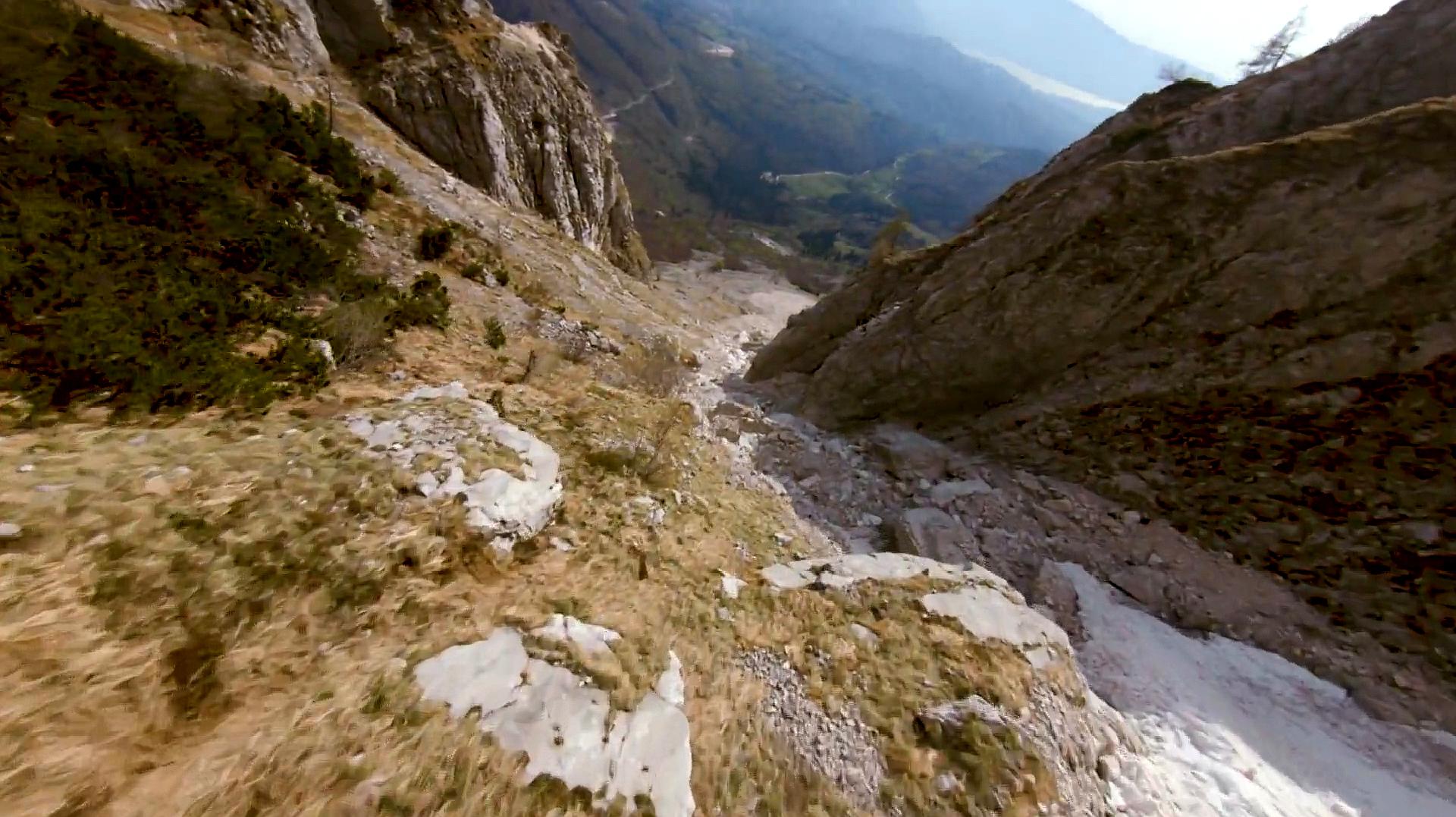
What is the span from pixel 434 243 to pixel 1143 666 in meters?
28.5

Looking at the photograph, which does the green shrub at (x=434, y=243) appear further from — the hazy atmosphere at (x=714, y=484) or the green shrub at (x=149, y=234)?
the green shrub at (x=149, y=234)

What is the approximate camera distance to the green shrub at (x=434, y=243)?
2236cm

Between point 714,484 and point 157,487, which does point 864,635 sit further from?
point 157,487

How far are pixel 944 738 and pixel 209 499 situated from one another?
1214cm

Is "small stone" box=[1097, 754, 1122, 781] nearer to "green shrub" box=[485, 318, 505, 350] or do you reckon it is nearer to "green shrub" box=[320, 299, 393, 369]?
"green shrub" box=[320, 299, 393, 369]

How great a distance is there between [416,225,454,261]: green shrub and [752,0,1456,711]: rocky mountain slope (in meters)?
18.0

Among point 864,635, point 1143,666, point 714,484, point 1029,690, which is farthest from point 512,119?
point 1143,666

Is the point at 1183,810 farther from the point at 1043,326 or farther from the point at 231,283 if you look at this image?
the point at 231,283

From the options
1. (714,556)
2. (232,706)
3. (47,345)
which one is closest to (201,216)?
(47,345)

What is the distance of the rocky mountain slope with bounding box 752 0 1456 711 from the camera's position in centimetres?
1437

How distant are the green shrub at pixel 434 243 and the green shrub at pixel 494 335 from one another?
17.6 ft

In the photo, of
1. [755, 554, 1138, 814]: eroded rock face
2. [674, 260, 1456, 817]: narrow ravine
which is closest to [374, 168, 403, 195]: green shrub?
[674, 260, 1456, 817]: narrow ravine

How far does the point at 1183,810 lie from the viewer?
997 cm

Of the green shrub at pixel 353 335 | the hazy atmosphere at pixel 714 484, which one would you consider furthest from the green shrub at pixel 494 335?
the green shrub at pixel 353 335
